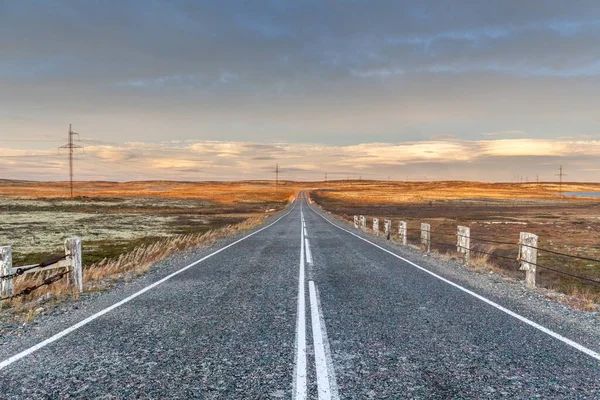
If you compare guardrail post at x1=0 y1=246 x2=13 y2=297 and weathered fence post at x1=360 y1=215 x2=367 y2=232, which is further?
weathered fence post at x1=360 y1=215 x2=367 y2=232

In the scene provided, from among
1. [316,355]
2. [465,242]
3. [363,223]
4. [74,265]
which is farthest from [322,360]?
[363,223]

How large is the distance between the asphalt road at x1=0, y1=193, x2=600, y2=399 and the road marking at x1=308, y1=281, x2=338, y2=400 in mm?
18

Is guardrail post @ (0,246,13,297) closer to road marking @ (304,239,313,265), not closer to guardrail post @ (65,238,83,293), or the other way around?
guardrail post @ (65,238,83,293)

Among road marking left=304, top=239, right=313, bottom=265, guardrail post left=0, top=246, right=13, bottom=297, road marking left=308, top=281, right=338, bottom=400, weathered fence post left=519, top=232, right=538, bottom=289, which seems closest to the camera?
road marking left=308, top=281, right=338, bottom=400

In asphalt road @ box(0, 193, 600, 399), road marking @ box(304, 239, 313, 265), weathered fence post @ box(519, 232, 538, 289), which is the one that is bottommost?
road marking @ box(304, 239, 313, 265)

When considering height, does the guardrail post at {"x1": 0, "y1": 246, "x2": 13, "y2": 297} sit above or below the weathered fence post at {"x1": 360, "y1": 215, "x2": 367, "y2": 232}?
above

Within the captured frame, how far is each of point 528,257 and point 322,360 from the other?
8.18 metres

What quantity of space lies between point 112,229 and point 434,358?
109 feet

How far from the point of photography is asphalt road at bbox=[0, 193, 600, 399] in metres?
4.23

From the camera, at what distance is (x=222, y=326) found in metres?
6.30

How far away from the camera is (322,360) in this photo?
4.94 m

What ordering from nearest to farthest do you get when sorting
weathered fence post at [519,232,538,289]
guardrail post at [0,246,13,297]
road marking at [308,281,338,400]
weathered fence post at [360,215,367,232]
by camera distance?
1. road marking at [308,281,338,400]
2. guardrail post at [0,246,13,297]
3. weathered fence post at [519,232,538,289]
4. weathered fence post at [360,215,367,232]

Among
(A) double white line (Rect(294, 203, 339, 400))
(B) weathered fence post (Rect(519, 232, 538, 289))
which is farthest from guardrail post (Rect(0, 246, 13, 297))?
(B) weathered fence post (Rect(519, 232, 538, 289))

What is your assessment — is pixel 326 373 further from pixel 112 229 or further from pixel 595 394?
pixel 112 229
